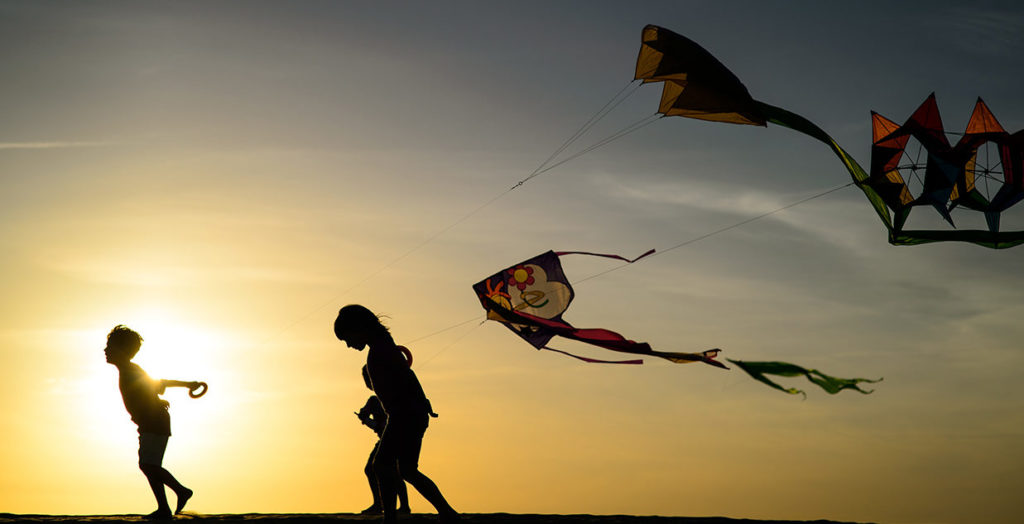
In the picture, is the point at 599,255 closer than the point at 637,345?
No

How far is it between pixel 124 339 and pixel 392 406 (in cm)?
382

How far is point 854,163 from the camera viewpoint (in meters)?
12.2

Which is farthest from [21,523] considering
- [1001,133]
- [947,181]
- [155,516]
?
[1001,133]

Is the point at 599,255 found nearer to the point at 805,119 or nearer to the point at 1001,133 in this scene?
the point at 805,119

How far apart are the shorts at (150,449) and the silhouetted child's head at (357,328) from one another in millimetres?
3095

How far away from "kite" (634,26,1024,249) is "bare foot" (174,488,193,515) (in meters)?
7.30

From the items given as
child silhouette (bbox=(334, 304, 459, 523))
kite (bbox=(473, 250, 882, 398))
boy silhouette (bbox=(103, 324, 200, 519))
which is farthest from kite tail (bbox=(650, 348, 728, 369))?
boy silhouette (bbox=(103, 324, 200, 519))

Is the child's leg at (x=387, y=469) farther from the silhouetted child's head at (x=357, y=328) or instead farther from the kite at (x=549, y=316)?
the kite at (x=549, y=316)

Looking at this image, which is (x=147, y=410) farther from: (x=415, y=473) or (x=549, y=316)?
(x=549, y=316)

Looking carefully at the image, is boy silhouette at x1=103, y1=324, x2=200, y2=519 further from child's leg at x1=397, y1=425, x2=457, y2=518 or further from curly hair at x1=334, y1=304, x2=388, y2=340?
child's leg at x1=397, y1=425, x2=457, y2=518

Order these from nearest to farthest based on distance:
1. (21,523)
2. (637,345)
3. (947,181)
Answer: (637,345) → (21,523) → (947,181)

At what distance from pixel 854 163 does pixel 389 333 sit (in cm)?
681

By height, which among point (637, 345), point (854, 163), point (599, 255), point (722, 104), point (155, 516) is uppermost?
point (722, 104)

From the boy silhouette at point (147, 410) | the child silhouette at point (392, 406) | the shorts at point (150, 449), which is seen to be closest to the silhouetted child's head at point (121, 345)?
the boy silhouette at point (147, 410)
